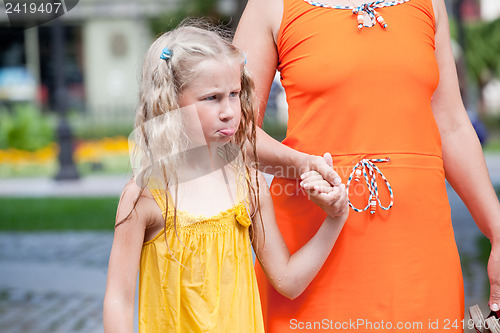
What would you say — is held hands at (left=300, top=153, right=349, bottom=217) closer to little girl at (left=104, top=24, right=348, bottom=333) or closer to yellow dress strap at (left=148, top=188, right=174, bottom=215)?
little girl at (left=104, top=24, right=348, bottom=333)

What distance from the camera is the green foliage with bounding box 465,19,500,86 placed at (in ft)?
55.8

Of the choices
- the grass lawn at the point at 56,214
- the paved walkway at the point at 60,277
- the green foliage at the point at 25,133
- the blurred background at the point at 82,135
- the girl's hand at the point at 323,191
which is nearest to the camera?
the girl's hand at the point at 323,191

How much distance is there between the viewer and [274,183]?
1883mm

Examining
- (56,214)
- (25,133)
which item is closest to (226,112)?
(56,214)

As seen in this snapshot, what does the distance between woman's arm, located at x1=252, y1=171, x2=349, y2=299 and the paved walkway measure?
337cm

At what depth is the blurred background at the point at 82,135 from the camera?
5.63 m

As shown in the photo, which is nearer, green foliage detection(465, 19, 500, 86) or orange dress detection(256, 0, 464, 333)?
orange dress detection(256, 0, 464, 333)

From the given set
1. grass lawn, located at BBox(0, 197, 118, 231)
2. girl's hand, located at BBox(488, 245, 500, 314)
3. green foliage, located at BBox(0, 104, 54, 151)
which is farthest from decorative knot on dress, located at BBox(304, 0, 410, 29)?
green foliage, located at BBox(0, 104, 54, 151)

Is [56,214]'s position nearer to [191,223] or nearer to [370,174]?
[191,223]

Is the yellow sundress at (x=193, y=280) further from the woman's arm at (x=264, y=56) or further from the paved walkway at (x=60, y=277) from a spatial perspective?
the paved walkway at (x=60, y=277)

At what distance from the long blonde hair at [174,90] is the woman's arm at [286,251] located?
0.05m

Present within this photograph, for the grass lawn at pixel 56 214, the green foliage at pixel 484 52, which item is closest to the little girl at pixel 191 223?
the grass lawn at pixel 56 214

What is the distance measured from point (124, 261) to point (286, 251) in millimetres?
430

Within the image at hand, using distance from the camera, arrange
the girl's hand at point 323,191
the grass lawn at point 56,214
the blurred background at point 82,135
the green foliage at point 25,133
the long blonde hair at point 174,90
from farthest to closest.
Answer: the green foliage at point 25,133 → the grass lawn at point 56,214 → the blurred background at point 82,135 → the long blonde hair at point 174,90 → the girl's hand at point 323,191
